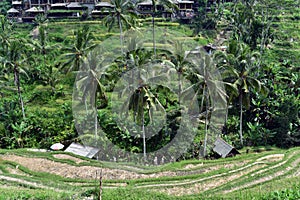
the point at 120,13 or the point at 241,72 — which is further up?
the point at 120,13

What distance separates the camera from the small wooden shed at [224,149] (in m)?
23.8

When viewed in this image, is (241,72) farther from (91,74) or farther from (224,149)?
(91,74)

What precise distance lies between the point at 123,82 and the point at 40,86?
12.7 m

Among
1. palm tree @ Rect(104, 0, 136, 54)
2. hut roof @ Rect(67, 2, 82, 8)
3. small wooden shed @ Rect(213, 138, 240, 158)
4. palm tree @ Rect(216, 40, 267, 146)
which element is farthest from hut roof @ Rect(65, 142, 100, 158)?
hut roof @ Rect(67, 2, 82, 8)

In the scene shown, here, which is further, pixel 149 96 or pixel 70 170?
pixel 149 96

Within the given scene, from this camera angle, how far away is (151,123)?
26.8m

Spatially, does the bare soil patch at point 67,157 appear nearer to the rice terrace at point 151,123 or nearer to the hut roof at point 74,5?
the rice terrace at point 151,123

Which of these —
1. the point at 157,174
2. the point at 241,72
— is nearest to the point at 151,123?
the point at 157,174

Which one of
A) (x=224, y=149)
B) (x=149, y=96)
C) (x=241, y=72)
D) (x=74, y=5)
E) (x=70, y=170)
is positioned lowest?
(x=70, y=170)

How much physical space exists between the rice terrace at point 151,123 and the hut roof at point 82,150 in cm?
8

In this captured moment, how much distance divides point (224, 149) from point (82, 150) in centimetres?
994

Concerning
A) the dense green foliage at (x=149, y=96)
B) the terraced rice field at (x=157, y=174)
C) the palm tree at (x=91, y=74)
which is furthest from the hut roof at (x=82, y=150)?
the palm tree at (x=91, y=74)

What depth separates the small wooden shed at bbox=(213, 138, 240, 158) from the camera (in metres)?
23.8

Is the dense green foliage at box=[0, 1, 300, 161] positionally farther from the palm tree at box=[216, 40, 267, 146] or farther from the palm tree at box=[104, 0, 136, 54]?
the palm tree at box=[104, 0, 136, 54]
